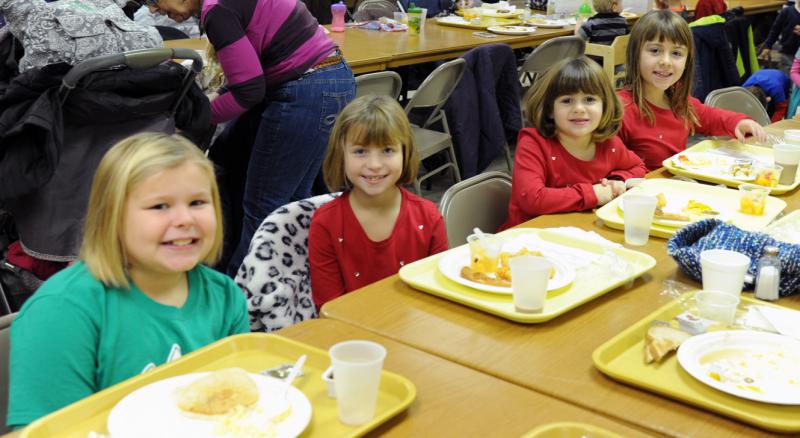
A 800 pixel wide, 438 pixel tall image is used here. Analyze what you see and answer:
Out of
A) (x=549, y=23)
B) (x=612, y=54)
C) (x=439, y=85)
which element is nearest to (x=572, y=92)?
(x=439, y=85)

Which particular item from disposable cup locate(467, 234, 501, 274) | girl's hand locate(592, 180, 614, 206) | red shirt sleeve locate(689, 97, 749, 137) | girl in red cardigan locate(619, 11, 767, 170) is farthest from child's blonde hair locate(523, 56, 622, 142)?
disposable cup locate(467, 234, 501, 274)

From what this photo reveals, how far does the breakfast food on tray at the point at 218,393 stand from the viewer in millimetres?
1299

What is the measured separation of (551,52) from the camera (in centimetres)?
549

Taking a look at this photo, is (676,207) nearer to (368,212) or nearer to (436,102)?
(368,212)

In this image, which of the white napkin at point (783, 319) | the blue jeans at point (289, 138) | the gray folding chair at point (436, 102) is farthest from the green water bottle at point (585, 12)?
the white napkin at point (783, 319)

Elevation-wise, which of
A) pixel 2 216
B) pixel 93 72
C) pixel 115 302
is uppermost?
pixel 93 72

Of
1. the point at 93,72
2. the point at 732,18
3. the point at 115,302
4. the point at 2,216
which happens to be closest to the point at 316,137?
the point at 93,72

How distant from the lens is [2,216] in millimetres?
3135

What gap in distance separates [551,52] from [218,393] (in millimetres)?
4530

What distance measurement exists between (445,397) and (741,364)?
53 cm

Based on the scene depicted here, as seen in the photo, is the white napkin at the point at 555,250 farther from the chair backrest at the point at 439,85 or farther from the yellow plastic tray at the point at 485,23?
the yellow plastic tray at the point at 485,23

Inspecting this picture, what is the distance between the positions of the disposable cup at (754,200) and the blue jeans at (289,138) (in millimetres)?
Answer: 1611

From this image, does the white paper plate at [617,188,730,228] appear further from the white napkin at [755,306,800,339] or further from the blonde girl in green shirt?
the blonde girl in green shirt

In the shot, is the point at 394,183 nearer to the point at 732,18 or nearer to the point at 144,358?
the point at 144,358
